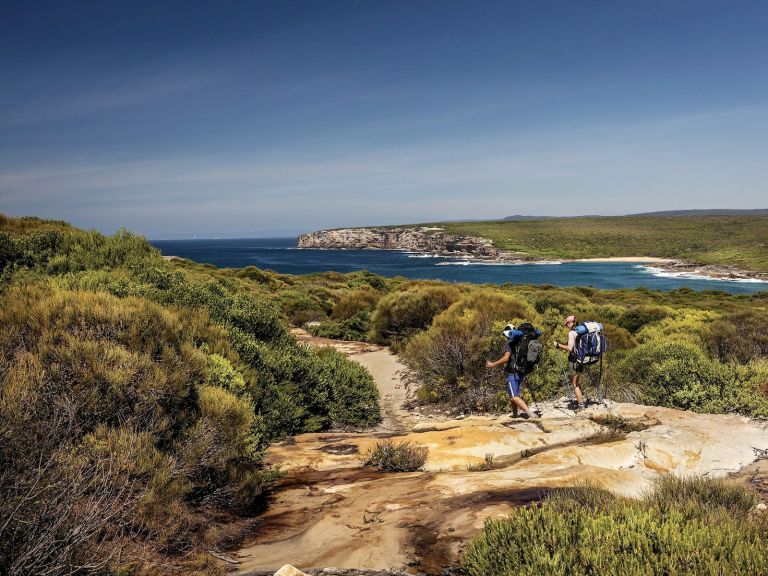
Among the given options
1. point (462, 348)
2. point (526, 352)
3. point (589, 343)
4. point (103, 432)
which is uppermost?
point (103, 432)

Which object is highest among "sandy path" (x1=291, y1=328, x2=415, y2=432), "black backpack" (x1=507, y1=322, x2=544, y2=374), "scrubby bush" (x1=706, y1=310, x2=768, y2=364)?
"black backpack" (x1=507, y1=322, x2=544, y2=374)

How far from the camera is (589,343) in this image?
8484mm

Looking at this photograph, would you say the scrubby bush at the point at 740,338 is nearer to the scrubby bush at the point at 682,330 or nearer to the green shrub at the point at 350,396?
the scrubby bush at the point at 682,330

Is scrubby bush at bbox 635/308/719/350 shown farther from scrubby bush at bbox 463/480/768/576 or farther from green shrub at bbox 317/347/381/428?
scrubby bush at bbox 463/480/768/576

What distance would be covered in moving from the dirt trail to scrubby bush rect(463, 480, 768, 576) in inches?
23.5

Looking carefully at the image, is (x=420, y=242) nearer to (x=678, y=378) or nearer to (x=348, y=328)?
(x=348, y=328)

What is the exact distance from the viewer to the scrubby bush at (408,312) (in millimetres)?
18203

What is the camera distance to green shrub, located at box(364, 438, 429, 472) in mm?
6059

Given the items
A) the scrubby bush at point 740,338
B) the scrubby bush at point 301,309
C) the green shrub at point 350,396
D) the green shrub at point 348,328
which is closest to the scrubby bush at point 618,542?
the green shrub at point 350,396

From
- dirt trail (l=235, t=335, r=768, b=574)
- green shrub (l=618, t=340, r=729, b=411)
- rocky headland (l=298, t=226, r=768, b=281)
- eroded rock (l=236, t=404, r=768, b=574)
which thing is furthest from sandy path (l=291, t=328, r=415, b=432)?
rocky headland (l=298, t=226, r=768, b=281)

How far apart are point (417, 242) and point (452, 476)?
17185 cm

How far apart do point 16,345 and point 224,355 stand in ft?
9.58

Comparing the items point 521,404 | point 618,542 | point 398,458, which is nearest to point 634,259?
point 521,404

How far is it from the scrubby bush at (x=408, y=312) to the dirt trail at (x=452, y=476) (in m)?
9.35
